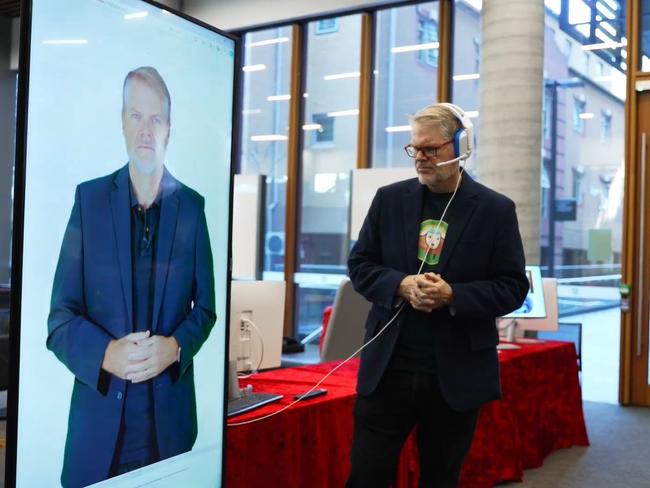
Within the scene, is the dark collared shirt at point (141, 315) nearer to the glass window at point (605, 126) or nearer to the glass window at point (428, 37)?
the glass window at point (605, 126)

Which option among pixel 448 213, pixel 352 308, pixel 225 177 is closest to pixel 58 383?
pixel 225 177

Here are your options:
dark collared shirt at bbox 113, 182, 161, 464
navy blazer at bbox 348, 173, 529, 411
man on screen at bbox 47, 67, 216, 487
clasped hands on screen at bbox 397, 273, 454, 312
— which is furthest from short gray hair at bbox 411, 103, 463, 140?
dark collared shirt at bbox 113, 182, 161, 464

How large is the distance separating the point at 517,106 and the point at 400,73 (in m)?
1.85

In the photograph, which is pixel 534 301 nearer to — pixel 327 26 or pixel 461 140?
pixel 461 140

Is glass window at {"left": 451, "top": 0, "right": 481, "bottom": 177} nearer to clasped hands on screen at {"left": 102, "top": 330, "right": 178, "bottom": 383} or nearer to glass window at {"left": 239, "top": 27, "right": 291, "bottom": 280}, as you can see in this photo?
glass window at {"left": 239, "top": 27, "right": 291, "bottom": 280}

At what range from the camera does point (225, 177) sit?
55.6 inches

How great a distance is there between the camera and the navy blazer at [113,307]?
1082 mm

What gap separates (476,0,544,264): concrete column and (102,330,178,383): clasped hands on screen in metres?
4.36

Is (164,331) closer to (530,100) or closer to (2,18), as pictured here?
(530,100)

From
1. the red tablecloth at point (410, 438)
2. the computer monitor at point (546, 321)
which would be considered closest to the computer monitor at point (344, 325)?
the red tablecloth at point (410, 438)

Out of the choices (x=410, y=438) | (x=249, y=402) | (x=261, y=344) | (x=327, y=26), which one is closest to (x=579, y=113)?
(x=327, y=26)

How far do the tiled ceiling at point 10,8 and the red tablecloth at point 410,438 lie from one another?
20.4 ft

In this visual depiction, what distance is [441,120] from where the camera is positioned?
69.3 inches

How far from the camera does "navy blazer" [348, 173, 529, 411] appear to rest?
66.6 inches
